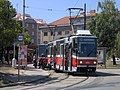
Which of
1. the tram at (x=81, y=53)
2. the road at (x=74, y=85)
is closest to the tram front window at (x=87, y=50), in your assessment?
the tram at (x=81, y=53)

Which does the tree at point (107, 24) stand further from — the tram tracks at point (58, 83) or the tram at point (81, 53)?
the tram tracks at point (58, 83)

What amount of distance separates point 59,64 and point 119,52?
→ 2226cm

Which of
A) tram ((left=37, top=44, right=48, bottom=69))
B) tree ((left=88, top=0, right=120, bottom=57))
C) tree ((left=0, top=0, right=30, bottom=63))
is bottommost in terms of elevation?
tram ((left=37, top=44, right=48, bottom=69))

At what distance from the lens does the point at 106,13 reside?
2504 inches

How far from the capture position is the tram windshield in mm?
30938

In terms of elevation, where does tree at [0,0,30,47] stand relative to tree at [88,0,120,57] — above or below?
below

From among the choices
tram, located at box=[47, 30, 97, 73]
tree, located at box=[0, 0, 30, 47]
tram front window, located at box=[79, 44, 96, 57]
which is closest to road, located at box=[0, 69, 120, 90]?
tram, located at box=[47, 30, 97, 73]

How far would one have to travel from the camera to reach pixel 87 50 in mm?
31062

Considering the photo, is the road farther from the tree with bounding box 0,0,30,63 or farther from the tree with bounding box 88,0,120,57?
the tree with bounding box 88,0,120,57

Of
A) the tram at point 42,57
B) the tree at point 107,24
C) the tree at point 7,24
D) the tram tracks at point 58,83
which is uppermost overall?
the tree at point 107,24

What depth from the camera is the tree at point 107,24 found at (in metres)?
62.6

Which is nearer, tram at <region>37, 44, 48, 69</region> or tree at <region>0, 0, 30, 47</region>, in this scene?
tree at <region>0, 0, 30, 47</region>

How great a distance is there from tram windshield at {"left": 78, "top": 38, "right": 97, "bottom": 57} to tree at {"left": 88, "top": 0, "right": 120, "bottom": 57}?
31239 mm

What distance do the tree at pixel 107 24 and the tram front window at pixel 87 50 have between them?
103 feet
